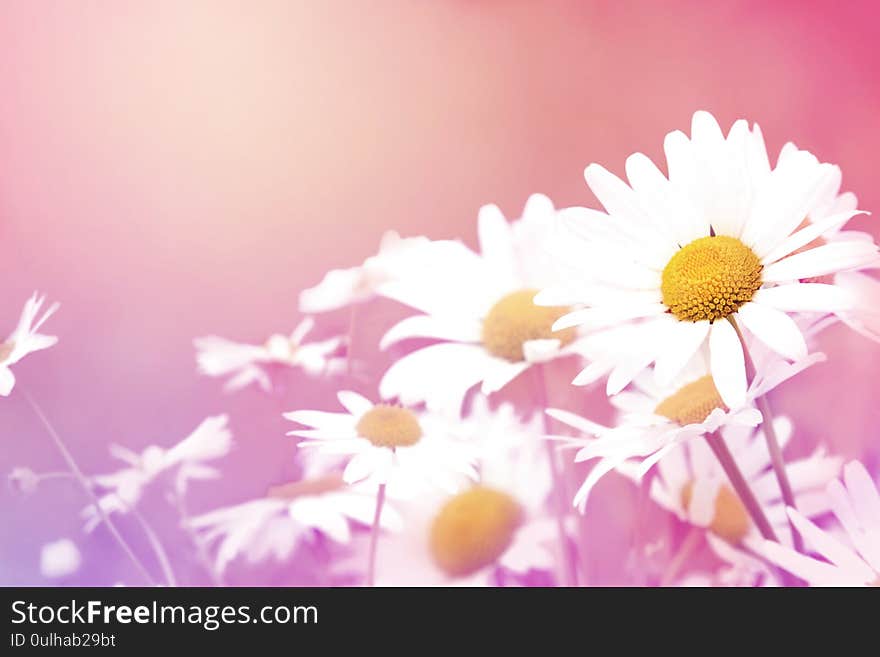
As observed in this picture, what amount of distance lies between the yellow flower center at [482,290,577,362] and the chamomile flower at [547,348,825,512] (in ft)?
0.22

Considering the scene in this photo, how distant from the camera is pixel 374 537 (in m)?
0.92

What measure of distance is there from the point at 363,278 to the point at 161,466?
28 centimetres

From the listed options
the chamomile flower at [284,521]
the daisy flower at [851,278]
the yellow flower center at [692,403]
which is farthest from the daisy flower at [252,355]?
the daisy flower at [851,278]

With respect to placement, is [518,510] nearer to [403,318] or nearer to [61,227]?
[403,318]

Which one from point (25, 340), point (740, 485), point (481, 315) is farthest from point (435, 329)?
point (25, 340)

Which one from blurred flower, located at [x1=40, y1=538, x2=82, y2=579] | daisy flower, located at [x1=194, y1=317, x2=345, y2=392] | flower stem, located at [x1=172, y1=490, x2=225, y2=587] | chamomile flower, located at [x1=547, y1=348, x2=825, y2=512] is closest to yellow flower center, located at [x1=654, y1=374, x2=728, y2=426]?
chamomile flower, located at [x1=547, y1=348, x2=825, y2=512]

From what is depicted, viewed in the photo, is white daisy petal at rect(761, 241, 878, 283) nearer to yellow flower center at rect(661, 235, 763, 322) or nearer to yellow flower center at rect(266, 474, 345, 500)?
→ yellow flower center at rect(661, 235, 763, 322)

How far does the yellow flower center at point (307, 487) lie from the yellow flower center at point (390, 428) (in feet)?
0.20

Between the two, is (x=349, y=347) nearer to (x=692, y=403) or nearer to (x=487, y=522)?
(x=487, y=522)

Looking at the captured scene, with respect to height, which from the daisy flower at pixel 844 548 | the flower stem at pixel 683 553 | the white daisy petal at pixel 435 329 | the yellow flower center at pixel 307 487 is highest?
the white daisy petal at pixel 435 329

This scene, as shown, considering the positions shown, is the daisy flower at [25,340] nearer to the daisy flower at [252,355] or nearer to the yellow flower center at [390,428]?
the daisy flower at [252,355]

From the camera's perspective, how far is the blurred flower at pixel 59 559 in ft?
3.17
